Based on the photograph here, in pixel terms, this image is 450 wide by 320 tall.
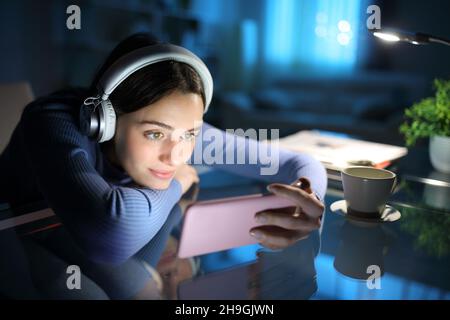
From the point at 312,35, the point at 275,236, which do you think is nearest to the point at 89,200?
the point at 275,236

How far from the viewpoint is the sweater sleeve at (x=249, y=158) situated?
2.98ft

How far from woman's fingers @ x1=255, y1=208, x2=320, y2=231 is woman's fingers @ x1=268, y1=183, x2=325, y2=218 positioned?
13 mm

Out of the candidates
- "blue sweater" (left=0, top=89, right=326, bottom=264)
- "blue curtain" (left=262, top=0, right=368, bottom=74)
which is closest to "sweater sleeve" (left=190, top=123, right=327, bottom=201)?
"blue sweater" (left=0, top=89, right=326, bottom=264)

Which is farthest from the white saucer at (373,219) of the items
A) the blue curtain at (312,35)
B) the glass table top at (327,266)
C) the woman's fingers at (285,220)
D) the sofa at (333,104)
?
the blue curtain at (312,35)

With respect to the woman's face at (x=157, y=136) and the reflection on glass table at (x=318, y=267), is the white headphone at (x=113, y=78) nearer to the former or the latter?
the woman's face at (x=157, y=136)

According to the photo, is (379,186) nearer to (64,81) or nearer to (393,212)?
(393,212)

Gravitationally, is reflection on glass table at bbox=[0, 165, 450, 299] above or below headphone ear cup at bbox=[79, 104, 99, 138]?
below

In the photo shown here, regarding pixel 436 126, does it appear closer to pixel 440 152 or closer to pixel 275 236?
pixel 440 152

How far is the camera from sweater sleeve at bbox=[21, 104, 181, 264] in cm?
59

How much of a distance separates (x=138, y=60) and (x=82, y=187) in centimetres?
20

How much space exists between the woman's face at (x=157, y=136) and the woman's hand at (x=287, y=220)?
16 cm

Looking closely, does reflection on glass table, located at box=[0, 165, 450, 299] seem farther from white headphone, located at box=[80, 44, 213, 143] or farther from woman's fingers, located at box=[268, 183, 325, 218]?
white headphone, located at box=[80, 44, 213, 143]
